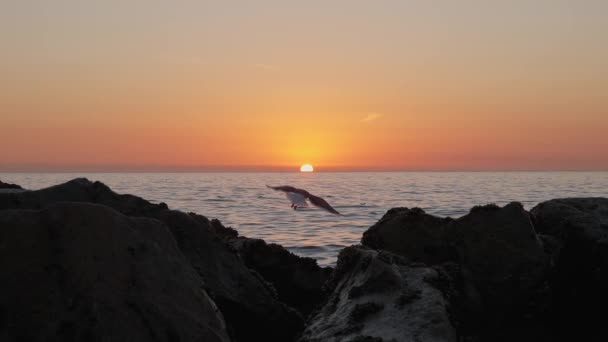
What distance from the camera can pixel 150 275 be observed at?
4742 mm

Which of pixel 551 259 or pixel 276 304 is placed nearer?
pixel 276 304

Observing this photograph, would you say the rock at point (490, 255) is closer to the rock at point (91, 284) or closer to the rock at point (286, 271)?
the rock at point (286, 271)

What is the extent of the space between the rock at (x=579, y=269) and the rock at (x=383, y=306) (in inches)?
131

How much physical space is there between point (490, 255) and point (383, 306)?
3.24 m

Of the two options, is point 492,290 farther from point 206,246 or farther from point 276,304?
point 206,246

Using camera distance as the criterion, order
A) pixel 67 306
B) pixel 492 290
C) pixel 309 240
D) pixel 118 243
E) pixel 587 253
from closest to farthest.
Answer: pixel 67 306, pixel 118 243, pixel 492 290, pixel 587 253, pixel 309 240

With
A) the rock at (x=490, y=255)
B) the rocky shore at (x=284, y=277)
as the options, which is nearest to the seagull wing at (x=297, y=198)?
the rocky shore at (x=284, y=277)

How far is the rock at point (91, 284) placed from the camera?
4129 millimetres

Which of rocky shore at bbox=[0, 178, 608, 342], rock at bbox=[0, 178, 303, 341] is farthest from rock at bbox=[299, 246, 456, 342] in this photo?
rock at bbox=[0, 178, 303, 341]

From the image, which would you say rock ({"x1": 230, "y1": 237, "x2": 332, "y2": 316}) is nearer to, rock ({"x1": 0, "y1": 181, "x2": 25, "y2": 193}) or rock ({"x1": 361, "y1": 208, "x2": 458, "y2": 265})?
rock ({"x1": 361, "y1": 208, "x2": 458, "y2": 265})

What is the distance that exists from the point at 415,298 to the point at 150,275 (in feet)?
8.72

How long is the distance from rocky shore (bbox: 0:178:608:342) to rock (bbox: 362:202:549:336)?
2cm

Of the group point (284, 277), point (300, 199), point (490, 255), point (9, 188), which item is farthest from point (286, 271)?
point (9, 188)

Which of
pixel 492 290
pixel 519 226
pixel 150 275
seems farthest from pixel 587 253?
pixel 150 275
